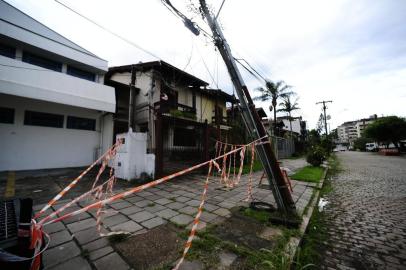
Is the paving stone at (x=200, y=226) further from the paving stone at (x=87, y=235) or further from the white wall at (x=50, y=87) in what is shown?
the white wall at (x=50, y=87)

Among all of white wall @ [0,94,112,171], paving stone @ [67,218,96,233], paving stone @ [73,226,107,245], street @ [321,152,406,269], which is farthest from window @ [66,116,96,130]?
street @ [321,152,406,269]

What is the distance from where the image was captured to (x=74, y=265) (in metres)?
2.23

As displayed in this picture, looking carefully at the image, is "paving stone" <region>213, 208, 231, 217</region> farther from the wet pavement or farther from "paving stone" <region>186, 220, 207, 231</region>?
"paving stone" <region>186, 220, 207, 231</region>

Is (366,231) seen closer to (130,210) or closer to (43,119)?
(130,210)

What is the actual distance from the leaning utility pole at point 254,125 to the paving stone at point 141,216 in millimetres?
2650

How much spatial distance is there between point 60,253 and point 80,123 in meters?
9.77

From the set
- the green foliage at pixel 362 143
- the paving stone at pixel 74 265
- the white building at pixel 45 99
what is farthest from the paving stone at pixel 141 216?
the green foliage at pixel 362 143

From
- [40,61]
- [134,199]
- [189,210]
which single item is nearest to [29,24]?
[40,61]

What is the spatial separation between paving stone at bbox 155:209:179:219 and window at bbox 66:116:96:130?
907 cm

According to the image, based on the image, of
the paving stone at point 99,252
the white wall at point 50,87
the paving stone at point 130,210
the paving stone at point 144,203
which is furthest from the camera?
the white wall at point 50,87

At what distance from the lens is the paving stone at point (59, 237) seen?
2698 millimetres

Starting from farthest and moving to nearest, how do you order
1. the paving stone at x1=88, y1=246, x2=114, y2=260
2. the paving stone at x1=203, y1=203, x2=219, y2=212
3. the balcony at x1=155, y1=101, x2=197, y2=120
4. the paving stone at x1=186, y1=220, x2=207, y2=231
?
the balcony at x1=155, y1=101, x2=197, y2=120
the paving stone at x1=203, y1=203, x2=219, y2=212
the paving stone at x1=186, y1=220, x2=207, y2=231
the paving stone at x1=88, y1=246, x2=114, y2=260

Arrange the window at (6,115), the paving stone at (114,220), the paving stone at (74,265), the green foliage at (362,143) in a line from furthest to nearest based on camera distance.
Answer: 1. the green foliage at (362,143)
2. the window at (6,115)
3. the paving stone at (114,220)
4. the paving stone at (74,265)

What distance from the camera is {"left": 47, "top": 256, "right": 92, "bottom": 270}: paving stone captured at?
2.18 meters
